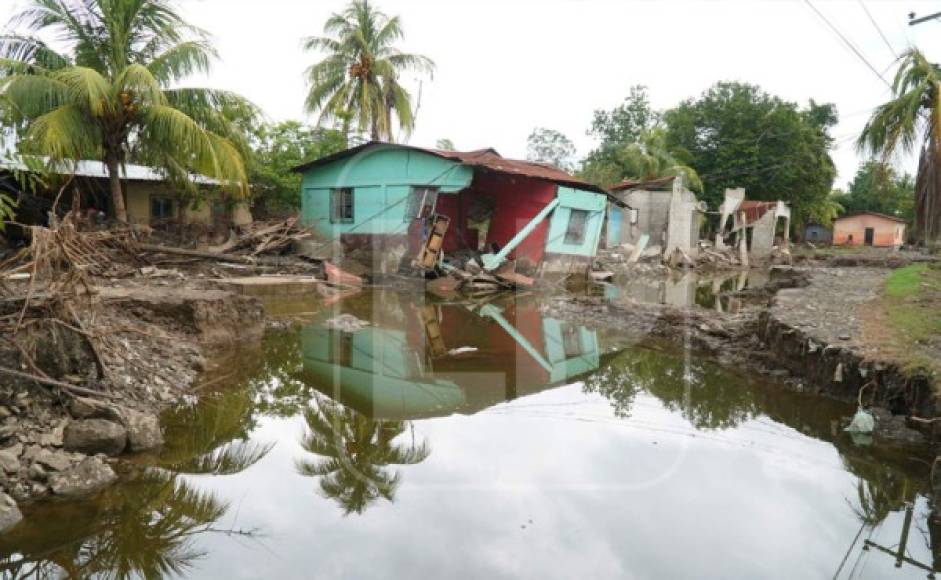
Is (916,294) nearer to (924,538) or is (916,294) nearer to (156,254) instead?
(924,538)

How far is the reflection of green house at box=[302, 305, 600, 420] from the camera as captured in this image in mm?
6863

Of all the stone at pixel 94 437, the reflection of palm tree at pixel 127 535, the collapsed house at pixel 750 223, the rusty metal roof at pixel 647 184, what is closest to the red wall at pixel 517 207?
the rusty metal roof at pixel 647 184

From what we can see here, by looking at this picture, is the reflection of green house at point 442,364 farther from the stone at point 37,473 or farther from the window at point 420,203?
the window at point 420,203

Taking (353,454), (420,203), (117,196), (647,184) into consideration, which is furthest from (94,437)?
(647,184)

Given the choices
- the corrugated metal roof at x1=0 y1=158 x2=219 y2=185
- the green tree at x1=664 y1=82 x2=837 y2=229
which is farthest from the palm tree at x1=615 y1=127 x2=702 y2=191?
the corrugated metal roof at x1=0 y1=158 x2=219 y2=185

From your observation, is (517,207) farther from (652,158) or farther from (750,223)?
(750,223)

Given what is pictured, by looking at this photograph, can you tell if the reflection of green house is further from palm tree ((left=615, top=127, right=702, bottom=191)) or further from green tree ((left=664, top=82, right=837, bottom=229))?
green tree ((left=664, top=82, right=837, bottom=229))

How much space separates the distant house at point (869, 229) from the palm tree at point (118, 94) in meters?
46.6

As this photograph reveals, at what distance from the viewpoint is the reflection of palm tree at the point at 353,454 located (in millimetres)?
→ 4629

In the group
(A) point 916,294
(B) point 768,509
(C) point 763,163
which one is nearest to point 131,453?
(B) point 768,509

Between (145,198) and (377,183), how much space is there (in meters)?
7.16

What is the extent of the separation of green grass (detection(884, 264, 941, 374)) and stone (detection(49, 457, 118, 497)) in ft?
23.2

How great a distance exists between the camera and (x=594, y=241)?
19.8 meters

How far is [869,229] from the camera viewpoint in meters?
46.4
